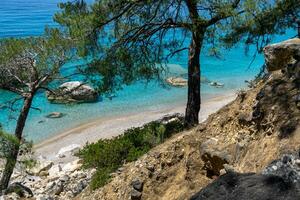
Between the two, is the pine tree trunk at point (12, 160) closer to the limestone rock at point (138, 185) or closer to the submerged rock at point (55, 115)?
the limestone rock at point (138, 185)

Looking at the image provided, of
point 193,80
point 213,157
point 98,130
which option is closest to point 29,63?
point 193,80

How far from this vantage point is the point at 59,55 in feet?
54.4

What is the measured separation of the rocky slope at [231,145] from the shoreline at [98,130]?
40.7 ft

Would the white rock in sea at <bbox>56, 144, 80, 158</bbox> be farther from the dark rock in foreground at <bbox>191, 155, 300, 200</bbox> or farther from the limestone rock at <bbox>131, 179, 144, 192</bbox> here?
the dark rock in foreground at <bbox>191, 155, 300, 200</bbox>

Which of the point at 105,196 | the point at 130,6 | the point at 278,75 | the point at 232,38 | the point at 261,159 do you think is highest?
the point at 130,6

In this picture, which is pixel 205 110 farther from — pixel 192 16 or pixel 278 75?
pixel 278 75

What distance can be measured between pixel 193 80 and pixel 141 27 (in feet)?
7.37

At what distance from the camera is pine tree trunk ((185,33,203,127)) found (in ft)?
46.2

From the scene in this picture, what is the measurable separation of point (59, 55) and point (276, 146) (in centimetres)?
1152

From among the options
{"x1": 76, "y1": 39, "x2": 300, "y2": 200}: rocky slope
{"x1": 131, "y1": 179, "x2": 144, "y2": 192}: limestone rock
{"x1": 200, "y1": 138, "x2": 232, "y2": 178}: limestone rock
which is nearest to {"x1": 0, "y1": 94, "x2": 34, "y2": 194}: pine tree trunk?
{"x1": 76, "y1": 39, "x2": 300, "y2": 200}: rocky slope

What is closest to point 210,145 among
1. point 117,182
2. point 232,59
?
point 117,182

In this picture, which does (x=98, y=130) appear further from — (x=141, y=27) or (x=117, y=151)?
(x=117, y=151)

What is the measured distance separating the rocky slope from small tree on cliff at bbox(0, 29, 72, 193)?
7.43 metres

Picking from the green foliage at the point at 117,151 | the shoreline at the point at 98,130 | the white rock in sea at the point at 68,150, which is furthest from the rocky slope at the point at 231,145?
the shoreline at the point at 98,130
